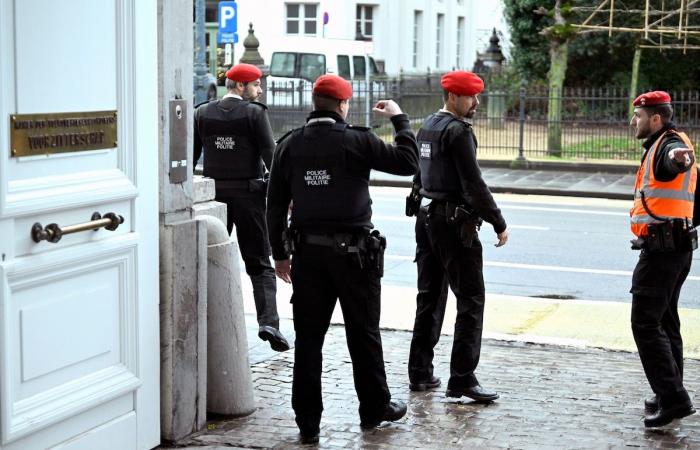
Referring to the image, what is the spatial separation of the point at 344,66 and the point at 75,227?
27.6 m

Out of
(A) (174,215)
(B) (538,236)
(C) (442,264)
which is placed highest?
(A) (174,215)

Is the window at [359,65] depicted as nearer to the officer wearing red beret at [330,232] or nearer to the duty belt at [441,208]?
the duty belt at [441,208]

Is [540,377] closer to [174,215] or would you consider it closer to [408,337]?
[408,337]

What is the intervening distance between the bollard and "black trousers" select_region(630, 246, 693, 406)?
224 centimetres

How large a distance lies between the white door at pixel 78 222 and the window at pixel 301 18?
38165mm

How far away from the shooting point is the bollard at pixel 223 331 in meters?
6.29

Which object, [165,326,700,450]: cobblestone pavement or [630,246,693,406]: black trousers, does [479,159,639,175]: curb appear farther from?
[630,246,693,406]: black trousers

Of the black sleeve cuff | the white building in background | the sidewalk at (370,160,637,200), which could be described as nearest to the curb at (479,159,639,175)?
the sidewalk at (370,160,637,200)

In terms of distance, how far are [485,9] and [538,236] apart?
141 ft

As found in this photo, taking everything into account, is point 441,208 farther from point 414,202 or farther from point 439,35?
point 439,35

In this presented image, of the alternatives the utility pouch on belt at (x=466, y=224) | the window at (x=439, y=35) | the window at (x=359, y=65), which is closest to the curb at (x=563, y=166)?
the window at (x=359, y=65)

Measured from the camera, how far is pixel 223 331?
6309 millimetres

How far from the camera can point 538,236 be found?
1454 centimetres

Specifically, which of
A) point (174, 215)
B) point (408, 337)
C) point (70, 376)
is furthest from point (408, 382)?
point (70, 376)
